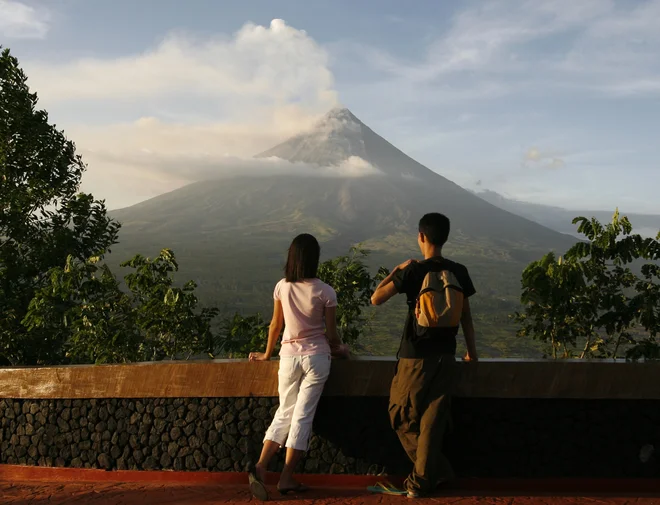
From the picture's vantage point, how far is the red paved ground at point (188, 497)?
14.0 feet

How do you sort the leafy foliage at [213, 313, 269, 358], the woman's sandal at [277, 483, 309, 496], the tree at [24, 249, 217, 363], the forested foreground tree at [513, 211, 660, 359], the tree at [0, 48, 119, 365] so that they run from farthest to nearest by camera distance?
1. the tree at [0, 48, 119, 365]
2. the tree at [24, 249, 217, 363]
3. the leafy foliage at [213, 313, 269, 358]
4. the forested foreground tree at [513, 211, 660, 359]
5. the woman's sandal at [277, 483, 309, 496]

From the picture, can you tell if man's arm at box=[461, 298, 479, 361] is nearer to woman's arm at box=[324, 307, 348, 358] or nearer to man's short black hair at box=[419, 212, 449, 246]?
man's short black hair at box=[419, 212, 449, 246]

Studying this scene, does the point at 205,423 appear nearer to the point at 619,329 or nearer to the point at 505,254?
the point at 619,329

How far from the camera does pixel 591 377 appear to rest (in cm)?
463

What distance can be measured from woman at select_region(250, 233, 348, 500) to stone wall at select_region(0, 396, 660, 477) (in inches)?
19.7

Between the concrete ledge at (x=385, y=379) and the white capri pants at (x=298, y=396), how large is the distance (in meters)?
0.38

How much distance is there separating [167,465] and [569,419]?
9.02 feet

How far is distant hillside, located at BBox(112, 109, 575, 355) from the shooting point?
99.5 metres

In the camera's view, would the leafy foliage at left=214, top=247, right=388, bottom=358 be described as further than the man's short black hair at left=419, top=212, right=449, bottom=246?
Yes

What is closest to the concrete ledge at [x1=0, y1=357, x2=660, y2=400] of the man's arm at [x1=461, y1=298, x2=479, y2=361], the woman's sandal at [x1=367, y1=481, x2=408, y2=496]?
the man's arm at [x1=461, y1=298, x2=479, y2=361]

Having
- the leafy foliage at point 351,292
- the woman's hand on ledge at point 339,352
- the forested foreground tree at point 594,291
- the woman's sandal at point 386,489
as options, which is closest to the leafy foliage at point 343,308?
the leafy foliage at point 351,292

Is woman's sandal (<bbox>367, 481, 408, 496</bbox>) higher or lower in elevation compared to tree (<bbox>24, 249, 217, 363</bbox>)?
lower

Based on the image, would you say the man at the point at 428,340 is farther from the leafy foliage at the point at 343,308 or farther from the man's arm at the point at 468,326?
the leafy foliage at the point at 343,308

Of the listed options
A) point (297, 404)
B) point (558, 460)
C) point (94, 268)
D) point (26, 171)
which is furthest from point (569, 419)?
point (26, 171)
